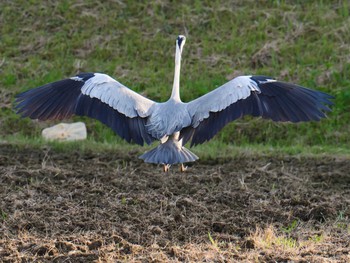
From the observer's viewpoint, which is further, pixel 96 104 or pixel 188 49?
pixel 188 49

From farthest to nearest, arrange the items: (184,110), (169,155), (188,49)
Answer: (188,49)
(184,110)
(169,155)

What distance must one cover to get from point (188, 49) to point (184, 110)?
450 centimetres

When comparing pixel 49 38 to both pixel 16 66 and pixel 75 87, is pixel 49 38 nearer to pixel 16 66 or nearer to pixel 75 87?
pixel 16 66

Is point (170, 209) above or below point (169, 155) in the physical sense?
below

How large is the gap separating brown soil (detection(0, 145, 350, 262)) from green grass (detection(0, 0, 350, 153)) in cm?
138

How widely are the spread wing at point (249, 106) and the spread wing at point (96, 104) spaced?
39 cm

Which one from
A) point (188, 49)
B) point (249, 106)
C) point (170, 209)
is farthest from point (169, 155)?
point (188, 49)

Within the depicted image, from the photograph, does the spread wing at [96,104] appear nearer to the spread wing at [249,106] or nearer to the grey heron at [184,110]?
the grey heron at [184,110]

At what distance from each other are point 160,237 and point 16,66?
18.7ft

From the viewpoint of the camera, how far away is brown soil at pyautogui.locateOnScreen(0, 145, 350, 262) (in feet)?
17.0

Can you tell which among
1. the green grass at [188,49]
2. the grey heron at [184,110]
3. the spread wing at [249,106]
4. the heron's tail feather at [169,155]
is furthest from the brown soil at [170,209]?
the green grass at [188,49]

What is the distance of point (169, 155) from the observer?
6305 millimetres

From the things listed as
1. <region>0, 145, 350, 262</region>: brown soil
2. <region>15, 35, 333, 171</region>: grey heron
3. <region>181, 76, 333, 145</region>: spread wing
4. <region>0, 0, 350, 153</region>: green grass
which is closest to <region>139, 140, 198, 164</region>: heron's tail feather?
<region>15, 35, 333, 171</region>: grey heron

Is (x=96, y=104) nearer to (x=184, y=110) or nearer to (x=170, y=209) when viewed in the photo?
(x=184, y=110)
